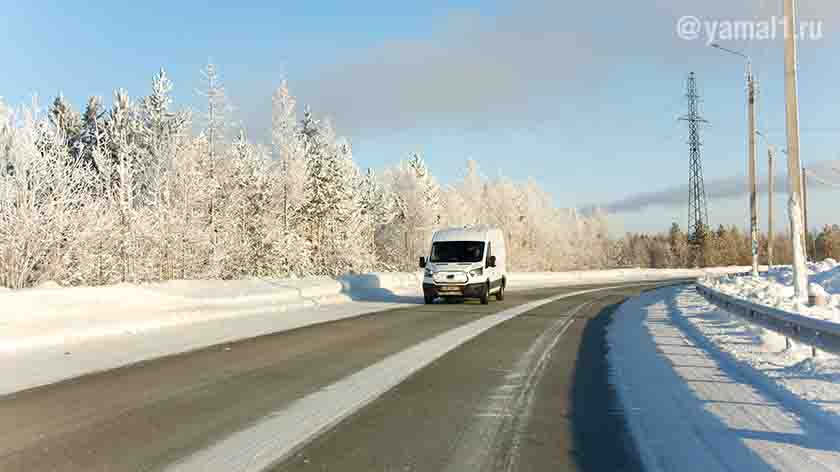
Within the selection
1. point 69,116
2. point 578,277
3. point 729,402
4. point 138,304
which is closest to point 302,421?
point 729,402

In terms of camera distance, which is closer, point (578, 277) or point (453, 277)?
point (453, 277)

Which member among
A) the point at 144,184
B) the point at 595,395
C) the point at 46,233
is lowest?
the point at 595,395

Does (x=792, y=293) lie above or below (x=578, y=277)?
above

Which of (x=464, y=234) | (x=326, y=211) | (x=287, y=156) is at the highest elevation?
(x=287, y=156)

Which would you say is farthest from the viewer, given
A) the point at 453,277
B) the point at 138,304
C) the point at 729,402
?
the point at 453,277

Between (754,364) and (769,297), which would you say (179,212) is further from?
(754,364)

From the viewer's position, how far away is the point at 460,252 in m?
26.6

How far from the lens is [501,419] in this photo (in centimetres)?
715

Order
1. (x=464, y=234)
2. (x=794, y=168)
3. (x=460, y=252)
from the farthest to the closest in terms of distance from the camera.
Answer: (x=464, y=234), (x=460, y=252), (x=794, y=168)

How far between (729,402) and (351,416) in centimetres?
432

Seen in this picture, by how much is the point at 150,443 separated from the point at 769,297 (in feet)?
64.7

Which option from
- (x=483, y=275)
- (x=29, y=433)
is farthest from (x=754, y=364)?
(x=483, y=275)

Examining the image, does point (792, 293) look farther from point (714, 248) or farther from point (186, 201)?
point (714, 248)

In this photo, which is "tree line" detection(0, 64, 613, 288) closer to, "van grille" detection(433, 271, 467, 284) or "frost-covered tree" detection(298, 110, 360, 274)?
"frost-covered tree" detection(298, 110, 360, 274)
